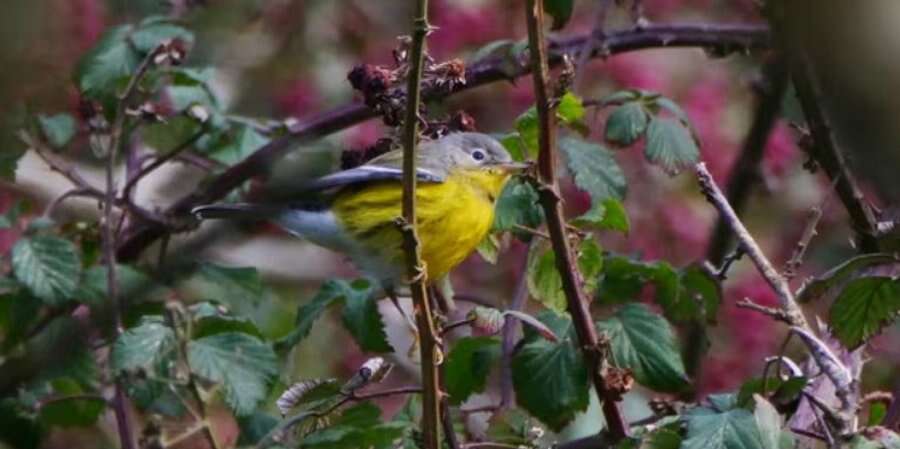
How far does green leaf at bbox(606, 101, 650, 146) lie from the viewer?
208cm

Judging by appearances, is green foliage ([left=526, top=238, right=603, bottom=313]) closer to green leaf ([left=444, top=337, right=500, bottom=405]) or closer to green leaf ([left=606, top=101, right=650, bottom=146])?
green leaf ([left=444, top=337, right=500, bottom=405])

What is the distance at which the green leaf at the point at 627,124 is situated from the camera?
208 cm

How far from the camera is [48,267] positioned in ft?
6.77

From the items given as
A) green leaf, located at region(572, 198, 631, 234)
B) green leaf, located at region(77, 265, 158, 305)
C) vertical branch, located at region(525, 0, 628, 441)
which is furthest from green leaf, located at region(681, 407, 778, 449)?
green leaf, located at region(77, 265, 158, 305)

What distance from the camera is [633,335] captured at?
174 centimetres

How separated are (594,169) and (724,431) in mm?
665

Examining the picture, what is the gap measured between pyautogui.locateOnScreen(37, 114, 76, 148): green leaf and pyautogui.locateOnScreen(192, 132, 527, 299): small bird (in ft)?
1.24

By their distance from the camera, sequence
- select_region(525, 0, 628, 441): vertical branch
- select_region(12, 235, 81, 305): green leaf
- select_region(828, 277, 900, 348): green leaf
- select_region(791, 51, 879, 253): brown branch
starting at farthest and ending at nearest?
select_region(12, 235, 81, 305): green leaf
select_region(791, 51, 879, 253): brown branch
select_region(828, 277, 900, 348): green leaf
select_region(525, 0, 628, 441): vertical branch

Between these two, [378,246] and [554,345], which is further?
[378,246]

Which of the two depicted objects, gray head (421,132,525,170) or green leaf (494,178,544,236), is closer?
green leaf (494,178,544,236)

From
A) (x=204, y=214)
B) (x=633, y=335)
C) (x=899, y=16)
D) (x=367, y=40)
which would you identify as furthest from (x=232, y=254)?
(x=899, y=16)

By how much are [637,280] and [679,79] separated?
2.60 metres

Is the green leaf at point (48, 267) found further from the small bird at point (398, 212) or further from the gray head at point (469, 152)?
the gray head at point (469, 152)

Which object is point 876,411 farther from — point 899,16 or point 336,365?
point 336,365
